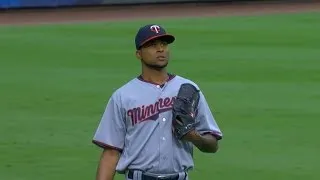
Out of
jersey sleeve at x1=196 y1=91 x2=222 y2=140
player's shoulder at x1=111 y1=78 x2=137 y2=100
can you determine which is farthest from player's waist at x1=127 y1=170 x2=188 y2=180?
player's shoulder at x1=111 y1=78 x2=137 y2=100

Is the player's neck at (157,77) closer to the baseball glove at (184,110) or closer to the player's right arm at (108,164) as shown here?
the baseball glove at (184,110)

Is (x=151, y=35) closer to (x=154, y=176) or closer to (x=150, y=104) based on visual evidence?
(x=150, y=104)

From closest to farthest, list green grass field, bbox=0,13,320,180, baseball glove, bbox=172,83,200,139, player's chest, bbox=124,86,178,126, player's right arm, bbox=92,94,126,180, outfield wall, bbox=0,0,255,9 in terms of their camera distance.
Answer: baseball glove, bbox=172,83,200,139 → player's chest, bbox=124,86,178,126 → player's right arm, bbox=92,94,126,180 → green grass field, bbox=0,13,320,180 → outfield wall, bbox=0,0,255,9

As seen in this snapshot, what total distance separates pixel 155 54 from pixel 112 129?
48 cm

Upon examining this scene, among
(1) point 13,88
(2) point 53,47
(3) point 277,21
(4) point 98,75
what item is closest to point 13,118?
(1) point 13,88

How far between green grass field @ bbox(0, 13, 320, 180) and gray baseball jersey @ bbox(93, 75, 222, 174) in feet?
11.4

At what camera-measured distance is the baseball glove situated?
4949 millimetres

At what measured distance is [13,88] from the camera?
13.1 meters

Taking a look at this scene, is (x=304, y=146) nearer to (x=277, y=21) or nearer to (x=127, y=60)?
(x=127, y=60)

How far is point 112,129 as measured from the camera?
5.20 m

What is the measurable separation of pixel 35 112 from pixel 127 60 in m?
3.89

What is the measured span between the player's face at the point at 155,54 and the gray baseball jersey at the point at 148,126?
112 mm

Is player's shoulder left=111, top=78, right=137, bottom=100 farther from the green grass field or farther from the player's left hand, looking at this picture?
the green grass field

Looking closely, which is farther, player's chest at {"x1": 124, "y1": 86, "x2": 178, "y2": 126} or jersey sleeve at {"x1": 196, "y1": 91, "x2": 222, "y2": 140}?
jersey sleeve at {"x1": 196, "y1": 91, "x2": 222, "y2": 140}
